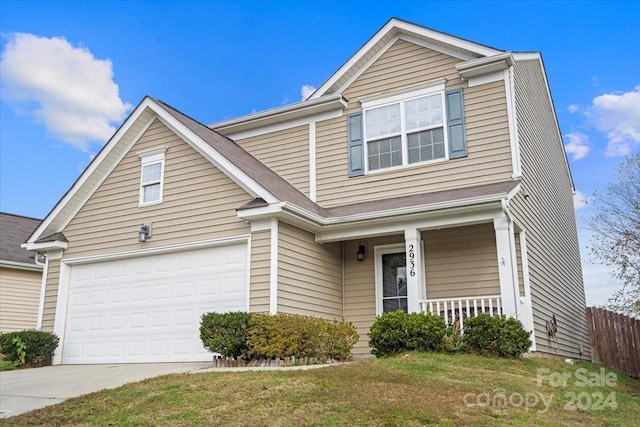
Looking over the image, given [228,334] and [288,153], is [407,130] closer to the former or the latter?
[288,153]

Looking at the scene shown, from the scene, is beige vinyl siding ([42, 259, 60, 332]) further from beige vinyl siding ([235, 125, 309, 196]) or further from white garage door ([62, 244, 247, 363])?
beige vinyl siding ([235, 125, 309, 196])

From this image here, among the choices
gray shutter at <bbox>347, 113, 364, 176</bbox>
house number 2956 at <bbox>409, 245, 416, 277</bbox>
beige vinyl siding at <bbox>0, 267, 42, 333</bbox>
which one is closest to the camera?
house number 2956 at <bbox>409, 245, 416, 277</bbox>

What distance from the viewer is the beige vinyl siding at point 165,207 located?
39.7 feet

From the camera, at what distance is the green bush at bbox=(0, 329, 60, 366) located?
12.8m

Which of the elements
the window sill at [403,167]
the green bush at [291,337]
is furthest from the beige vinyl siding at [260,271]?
the window sill at [403,167]

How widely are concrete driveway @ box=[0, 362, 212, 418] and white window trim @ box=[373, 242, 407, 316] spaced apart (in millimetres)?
3956

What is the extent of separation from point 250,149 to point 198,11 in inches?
233

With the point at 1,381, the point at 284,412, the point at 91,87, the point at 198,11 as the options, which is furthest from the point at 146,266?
the point at 91,87

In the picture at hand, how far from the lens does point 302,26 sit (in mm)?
18641

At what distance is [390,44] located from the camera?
45.2 ft

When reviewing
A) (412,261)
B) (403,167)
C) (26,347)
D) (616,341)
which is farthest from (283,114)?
(616,341)

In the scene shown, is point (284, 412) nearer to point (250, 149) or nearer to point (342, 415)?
point (342, 415)

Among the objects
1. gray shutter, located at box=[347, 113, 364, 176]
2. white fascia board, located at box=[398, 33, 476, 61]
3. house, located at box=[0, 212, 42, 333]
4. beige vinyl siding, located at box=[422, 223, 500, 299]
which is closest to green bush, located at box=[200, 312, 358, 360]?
beige vinyl siding, located at box=[422, 223, 500, 299]

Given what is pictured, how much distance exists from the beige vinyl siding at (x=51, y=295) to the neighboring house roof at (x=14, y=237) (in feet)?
20.6
